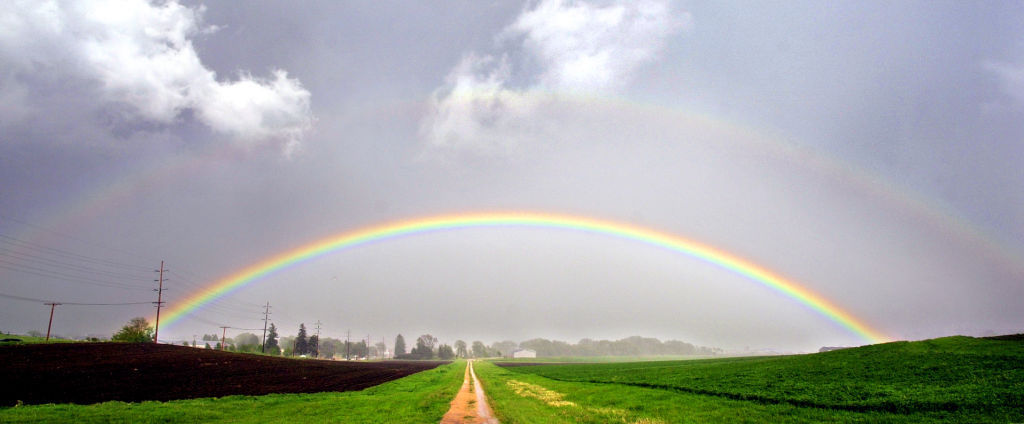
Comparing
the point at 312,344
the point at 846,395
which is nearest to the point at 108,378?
the point at 846,395

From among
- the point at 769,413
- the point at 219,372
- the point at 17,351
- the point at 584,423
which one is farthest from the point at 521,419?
the point at 17,351

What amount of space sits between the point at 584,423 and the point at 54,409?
26.3 m

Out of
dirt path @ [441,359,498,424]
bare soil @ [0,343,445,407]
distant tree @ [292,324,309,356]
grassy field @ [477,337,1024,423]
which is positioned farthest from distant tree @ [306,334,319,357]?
dirt path @ [441,359,498,424]

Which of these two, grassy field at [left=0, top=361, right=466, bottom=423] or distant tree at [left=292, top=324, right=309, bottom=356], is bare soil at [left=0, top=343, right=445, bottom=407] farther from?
distant tree at [left=292, top=324, right=309, bottom=356]

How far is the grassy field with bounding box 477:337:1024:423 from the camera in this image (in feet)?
59.6

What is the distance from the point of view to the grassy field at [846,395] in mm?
18172

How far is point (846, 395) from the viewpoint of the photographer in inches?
885

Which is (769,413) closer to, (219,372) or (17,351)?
(219,372)

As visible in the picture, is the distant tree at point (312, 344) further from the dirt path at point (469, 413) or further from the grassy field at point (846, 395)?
the dirt path at point (469, 413)

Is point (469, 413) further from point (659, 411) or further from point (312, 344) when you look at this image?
point (312, 344)

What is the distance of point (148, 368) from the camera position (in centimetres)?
4347

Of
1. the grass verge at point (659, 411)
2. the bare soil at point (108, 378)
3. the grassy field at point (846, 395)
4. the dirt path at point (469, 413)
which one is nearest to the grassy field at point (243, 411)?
the dirt path at point (469, 413)

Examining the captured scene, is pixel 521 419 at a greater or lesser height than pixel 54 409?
lesser

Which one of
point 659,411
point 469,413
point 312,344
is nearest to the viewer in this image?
point 659,411
